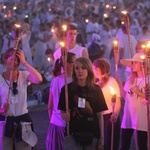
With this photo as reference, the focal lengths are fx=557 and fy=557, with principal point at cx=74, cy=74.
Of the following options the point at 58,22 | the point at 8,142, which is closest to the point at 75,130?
the point at 8,142

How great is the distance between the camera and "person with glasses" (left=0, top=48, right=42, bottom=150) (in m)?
5.99

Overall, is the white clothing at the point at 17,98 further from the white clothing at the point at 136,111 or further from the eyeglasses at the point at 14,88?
the white clothing at the point at 136,111

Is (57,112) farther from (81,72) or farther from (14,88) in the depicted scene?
(81,72)

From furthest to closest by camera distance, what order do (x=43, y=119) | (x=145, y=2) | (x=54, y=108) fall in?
(x=145, y=2) → (x=43, y=119) → (x=54, y=108)

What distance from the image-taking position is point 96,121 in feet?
19.1

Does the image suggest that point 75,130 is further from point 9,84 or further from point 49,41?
point 49,41

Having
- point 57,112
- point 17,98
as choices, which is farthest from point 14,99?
point 57,112

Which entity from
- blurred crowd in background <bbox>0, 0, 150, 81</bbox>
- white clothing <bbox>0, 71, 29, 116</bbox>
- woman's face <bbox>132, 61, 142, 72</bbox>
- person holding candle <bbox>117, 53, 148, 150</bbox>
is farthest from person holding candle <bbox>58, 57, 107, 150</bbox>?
blurred crowd in background <bbox>0, 0, 150, 81</bbox>

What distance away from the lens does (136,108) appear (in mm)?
6723

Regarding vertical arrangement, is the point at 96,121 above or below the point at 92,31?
below

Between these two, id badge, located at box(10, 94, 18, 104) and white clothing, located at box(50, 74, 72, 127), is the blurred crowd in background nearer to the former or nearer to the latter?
white clothing, located at box(50, 74, 72, 127)

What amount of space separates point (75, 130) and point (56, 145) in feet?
2.65

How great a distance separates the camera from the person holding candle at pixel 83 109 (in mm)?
5706

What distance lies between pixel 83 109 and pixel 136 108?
1.16 m
